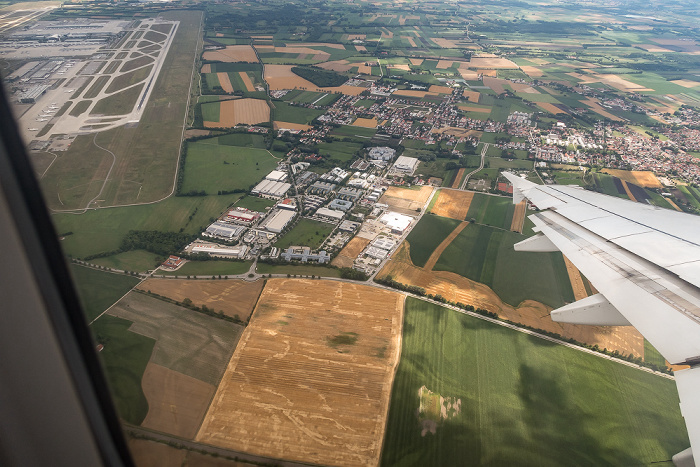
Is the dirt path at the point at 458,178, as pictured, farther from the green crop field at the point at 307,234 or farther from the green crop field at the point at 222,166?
the green crop field at the point at 222,166

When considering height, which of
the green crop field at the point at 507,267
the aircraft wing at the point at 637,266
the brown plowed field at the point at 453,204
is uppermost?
the aircraft wing at the point at 637,266

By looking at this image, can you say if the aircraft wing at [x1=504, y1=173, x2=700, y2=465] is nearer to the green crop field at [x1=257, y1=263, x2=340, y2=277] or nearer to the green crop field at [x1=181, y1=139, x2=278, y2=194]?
the green crop field at [x1=257, y1=263, x2=340, y2=277]

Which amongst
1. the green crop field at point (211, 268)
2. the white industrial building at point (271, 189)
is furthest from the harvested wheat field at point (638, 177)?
the green crop field at point (211, 268)

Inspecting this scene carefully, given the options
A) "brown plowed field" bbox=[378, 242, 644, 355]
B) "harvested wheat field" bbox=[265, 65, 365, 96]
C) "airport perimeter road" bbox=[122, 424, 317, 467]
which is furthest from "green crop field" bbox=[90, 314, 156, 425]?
"harvested wheat field" bbox=[265, 65, 365, 96]

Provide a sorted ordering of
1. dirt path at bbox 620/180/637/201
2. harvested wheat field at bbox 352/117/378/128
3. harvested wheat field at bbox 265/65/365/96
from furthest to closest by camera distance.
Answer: harvested wheat field at bbox 265/65/365/96
harvested wheat field at bbox 352/117/378/128
dirt path at bbox 620/180/637/201

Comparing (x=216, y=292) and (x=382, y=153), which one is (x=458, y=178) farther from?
(x=216, y=292)

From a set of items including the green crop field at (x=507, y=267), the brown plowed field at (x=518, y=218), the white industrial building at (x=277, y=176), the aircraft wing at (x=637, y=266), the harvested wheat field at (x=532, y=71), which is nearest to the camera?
the aircraft wing at (x=637, y=266)

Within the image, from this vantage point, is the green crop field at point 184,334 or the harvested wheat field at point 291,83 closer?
the green crop field at point 184,334

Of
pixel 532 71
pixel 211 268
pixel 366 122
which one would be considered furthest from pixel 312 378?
pixel 532 71
